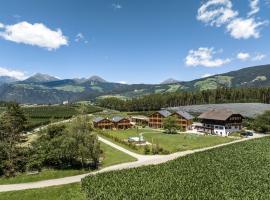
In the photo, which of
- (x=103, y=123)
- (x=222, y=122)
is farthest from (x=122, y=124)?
(x=222, y=122)

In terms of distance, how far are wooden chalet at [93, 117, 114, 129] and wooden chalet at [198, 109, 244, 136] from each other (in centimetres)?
4502

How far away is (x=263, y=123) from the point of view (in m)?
119

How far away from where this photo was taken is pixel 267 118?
384 feet

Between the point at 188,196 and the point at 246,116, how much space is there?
114826 millimetres

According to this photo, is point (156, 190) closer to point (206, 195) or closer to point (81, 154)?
point (206, 195)

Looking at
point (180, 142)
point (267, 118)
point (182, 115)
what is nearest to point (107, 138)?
point (180, 142)

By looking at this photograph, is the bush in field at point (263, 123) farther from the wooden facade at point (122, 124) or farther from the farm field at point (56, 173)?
the farm field at point (56, 173)

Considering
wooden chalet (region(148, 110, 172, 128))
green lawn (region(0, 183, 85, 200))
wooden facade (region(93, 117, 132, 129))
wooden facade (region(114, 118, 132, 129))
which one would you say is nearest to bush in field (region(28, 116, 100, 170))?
green lawn (region(0, 183, 85, 200))

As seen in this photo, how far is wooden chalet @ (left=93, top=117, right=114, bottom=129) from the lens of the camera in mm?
144125

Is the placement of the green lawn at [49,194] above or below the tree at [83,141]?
below

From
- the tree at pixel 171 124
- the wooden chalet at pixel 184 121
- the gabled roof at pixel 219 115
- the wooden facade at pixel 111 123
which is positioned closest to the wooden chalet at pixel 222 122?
the gabled roof at pixel 219 115

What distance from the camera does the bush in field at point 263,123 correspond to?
117000 mm

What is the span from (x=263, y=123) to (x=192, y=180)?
79339 millimetres

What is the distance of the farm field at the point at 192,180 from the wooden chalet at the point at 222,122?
5425 cm
